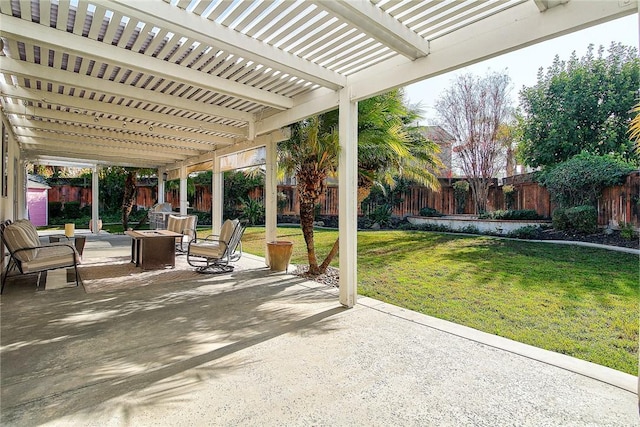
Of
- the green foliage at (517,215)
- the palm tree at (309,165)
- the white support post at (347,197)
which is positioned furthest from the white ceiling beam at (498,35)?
the green foliage at (517,215)

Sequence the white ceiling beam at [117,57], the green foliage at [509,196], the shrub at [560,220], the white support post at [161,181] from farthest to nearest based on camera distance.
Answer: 1. the white support post at [161,181]
2. the green foliage at [509,196]
3. the shrub at [560,220]
4. the white ceiling beam at [117,57]

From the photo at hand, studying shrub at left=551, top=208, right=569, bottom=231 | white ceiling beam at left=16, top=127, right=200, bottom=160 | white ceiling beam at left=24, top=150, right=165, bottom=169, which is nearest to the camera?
white ceiling beam at left=16, top=127, right=200, bottom=160

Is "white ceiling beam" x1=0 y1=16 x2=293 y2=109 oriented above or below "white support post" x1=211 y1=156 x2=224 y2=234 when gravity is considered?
above

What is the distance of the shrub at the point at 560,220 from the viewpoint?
967 centimetres

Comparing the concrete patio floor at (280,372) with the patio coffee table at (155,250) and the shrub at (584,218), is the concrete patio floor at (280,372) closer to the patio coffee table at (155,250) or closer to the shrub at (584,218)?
the patio coffee table at (155,250)

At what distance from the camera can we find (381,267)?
24.5 ft

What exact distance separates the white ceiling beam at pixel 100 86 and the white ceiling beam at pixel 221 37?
2.39m

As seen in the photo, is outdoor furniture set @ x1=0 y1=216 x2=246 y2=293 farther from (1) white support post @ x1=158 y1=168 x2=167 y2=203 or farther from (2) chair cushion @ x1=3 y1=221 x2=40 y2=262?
(1) white support post @ x1=158 y1=168 x2=167 y2=203

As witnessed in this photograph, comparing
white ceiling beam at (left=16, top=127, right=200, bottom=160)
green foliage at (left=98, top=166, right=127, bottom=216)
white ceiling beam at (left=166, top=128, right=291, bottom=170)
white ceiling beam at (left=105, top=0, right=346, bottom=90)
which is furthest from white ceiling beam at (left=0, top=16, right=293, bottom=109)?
green foliage at (left=98, top=166, right=127, bottom=216)

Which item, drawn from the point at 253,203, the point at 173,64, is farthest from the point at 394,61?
the point at 253,203

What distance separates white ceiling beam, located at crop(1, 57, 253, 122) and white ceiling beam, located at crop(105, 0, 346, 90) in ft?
7.85

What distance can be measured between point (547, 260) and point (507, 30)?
587cm

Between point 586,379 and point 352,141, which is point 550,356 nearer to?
point 586,379

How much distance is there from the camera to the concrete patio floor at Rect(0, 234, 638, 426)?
2209 mm
